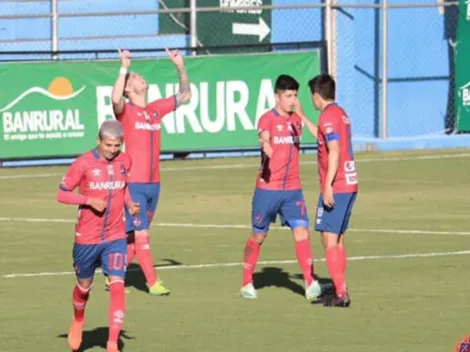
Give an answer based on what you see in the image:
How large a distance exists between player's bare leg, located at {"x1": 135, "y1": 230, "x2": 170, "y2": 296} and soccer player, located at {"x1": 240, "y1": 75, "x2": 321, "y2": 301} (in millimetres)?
817

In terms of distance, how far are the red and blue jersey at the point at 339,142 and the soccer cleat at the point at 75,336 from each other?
3.00 metres

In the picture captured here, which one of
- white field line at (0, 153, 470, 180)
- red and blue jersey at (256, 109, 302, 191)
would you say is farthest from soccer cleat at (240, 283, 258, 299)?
white field line at (0, 153, 470, 180)

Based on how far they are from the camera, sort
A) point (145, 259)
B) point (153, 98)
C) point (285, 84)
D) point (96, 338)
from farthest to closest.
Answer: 1. point (153, 98)
2. point (145, 259)
3. point (285, 84)
4. point (96, 338)

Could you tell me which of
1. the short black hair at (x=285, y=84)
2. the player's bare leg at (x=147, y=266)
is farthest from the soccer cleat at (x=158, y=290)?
the short black hair at (x=285, y=84)

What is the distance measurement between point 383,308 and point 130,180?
2.81 m

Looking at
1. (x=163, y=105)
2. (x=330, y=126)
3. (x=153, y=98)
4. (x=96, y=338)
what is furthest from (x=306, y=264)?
(x=153, y=98)

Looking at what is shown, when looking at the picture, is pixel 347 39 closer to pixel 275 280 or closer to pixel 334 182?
pixel 275 280

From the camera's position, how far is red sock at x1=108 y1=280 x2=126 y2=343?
464 inches

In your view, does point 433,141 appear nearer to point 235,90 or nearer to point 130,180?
point 235,90

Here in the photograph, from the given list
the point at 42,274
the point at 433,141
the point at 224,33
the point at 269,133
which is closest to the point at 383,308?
the point at 269,133

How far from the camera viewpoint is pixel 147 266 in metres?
15.0

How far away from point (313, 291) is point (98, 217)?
3.06m

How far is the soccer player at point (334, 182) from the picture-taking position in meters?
14.1

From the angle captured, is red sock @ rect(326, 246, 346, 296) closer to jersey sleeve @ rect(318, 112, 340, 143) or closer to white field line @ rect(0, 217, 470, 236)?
jersey sleeve @ rect(318, 112, 340, 143)
